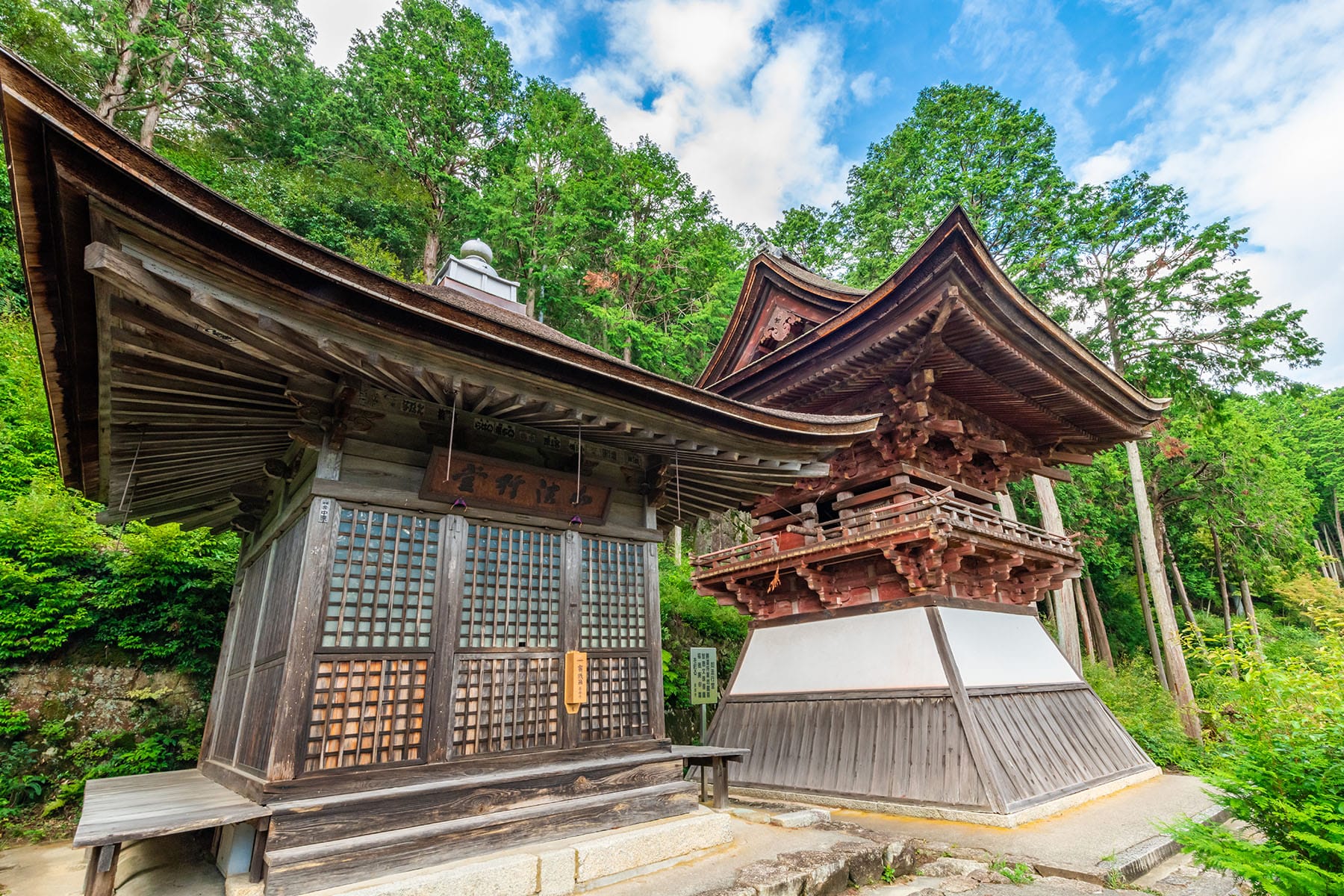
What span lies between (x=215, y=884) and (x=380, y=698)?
190 centimetres

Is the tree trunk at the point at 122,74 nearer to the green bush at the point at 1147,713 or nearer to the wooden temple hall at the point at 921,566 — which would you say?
the wooden temple hall at the point at 921,566

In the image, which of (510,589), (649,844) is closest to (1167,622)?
(649,844)

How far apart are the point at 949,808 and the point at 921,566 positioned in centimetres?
301

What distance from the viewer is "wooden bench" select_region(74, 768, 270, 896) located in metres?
3.43

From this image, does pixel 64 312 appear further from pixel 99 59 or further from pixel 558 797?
pixel 99 59

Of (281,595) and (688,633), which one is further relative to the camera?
(688,633)

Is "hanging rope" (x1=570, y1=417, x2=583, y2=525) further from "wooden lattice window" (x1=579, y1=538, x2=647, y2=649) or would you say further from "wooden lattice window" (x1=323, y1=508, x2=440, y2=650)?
"wooden lattice window" (x1=323, y1=508, x2=440, y2=650)

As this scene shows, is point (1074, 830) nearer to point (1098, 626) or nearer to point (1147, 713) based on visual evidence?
point (1147, 713)

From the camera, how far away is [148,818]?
3.89m

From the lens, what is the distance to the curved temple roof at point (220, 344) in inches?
120

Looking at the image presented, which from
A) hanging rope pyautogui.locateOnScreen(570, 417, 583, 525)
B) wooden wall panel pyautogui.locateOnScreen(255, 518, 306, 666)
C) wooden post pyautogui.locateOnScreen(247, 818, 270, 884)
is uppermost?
hanging rope pyautogui.locateOnScreen(570, 417, 583, 525)

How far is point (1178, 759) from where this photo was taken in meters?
12.1

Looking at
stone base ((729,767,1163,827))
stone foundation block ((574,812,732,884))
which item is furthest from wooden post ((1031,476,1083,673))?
stone foundation block ((574,812,732,884))

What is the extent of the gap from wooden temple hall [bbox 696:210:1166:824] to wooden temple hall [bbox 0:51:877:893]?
9.23ft
